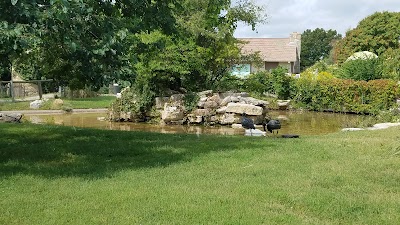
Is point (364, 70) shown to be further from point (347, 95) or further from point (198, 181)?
point (198, 181)

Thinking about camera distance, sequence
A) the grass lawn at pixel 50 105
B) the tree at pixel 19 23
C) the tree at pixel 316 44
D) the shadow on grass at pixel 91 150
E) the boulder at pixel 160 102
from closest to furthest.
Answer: the tree at pixel 19 23
the shadow on grass at pixel 91 150
the boulder at pixel 160 102
the grass lawn at pixel 50 105
the tree at pixel 316 44

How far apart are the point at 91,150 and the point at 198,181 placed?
327 cm

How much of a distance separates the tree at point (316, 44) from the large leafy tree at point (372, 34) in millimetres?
26402

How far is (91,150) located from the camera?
29.0ft

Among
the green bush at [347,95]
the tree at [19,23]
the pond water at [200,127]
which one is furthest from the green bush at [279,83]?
the tree at [19,23]

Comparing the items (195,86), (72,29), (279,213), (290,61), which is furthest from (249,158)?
(290,61)

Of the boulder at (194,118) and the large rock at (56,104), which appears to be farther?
the large rock at (56,104)

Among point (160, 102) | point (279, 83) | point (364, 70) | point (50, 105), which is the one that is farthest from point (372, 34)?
point (50, 105)

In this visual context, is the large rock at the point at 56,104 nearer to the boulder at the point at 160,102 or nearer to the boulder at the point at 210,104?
the boulder at the point at 160,102

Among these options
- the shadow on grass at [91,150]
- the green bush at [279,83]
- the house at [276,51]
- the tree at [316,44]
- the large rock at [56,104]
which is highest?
the tree at [316,44]

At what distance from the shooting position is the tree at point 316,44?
261 feet

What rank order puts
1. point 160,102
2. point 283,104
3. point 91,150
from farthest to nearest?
point 283,104 → point 160,102 → point 91,150

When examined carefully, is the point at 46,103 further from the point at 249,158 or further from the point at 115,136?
the point at 249,158

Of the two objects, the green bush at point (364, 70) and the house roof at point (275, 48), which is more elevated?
the house roof at point (275, 48)
